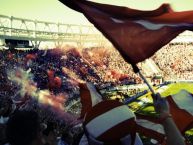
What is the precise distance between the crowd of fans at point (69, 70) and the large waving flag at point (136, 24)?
8.97m

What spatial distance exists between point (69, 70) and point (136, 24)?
138 ft

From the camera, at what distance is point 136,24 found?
4.89m

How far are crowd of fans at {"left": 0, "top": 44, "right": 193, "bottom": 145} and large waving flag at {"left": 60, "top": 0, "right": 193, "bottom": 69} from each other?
29.4ft

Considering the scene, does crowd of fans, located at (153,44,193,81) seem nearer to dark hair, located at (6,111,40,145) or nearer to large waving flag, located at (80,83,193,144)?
large waving flag, located at (80,83,193,144)

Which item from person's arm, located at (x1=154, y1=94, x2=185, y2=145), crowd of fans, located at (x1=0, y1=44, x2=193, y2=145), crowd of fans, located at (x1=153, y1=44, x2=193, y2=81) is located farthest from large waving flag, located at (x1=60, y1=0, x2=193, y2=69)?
crowd of fans, located at (x1=153, y1=44, x2=193, y2=81)

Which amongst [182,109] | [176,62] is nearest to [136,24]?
[182,109]

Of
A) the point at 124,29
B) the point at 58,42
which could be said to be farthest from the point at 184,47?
the point at 124,29

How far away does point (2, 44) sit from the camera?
1918 inches

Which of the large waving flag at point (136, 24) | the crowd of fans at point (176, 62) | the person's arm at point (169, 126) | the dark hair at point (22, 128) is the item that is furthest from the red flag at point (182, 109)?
the crowd of fans at point (176, 62)

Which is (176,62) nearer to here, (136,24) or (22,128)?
(136,24)

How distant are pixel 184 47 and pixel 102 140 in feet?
224

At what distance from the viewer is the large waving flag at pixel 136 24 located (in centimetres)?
464

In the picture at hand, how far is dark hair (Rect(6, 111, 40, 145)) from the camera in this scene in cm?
321

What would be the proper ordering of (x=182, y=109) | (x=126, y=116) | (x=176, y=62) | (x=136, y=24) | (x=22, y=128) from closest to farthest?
(x=22, y=128) < (x=126, y=116) < (x=136, y=24) < (x=182, y=109) < (x=176, y=62)
